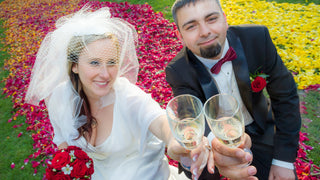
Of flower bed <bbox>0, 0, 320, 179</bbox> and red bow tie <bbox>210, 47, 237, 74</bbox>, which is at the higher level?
red bow tie <bbox>210, 47, 237, 74</bbox>

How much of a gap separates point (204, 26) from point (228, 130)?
1291mm

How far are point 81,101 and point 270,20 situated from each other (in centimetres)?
602

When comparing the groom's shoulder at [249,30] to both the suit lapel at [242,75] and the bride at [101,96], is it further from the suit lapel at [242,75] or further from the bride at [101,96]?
the bride at [101,96]

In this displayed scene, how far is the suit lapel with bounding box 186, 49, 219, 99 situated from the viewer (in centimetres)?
Answer: 242

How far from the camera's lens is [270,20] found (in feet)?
20.6

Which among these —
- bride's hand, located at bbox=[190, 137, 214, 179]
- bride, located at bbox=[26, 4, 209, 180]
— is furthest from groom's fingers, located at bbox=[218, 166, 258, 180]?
bride, located at bbox=[26, 4, 209, 180]

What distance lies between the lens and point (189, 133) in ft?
4.32

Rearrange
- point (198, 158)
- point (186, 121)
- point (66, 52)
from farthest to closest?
1. point (66, 52)
2. point (198, 158)
3. point (186, 121)

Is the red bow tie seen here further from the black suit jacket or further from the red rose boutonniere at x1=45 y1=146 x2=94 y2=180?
the red rose boutonniere at x1=45 y1=146 x2=94 y2=180

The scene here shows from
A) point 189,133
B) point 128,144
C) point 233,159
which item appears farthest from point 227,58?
point 128,144

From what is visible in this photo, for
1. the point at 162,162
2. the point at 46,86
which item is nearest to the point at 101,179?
the point at 162,162

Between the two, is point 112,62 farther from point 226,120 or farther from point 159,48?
point 159,48

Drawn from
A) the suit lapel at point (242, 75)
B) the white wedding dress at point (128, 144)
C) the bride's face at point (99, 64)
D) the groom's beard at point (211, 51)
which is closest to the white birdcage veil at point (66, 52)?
the bride's face at point (99, 64)

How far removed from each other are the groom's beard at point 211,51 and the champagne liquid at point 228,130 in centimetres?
115
